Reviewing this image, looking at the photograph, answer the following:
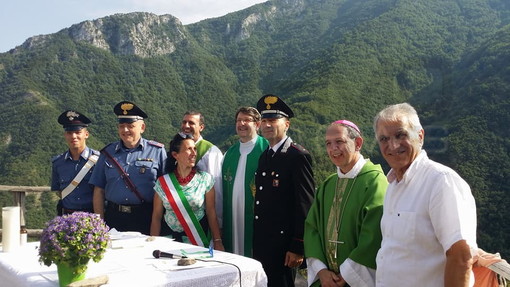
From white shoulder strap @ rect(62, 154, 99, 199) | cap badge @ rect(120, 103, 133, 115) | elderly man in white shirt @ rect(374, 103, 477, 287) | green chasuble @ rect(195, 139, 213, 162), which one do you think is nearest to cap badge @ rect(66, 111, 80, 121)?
white shoulder strap @ rect(62, 154, 99, 199)

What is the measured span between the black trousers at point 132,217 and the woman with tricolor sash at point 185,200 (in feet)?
0.95

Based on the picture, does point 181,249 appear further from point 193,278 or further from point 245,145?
point 245,145

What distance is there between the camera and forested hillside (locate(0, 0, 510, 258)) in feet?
113

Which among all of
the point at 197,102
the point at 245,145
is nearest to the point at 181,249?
the point at 245,145

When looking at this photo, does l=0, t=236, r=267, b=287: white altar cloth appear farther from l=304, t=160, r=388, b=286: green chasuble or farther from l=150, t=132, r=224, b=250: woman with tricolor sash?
l=150, t=132, r=224, b=250: woman with tricolor sash

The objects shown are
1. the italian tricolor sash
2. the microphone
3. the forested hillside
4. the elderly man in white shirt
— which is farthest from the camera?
the forested hillside

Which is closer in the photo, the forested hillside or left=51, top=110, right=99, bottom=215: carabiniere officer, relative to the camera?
left=51, top=110, right=99, bottom=215: carabiniere officer

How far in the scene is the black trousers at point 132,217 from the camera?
4105 millimetres

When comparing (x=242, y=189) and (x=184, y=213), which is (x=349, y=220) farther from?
(x=242, y=189)

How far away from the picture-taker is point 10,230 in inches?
115

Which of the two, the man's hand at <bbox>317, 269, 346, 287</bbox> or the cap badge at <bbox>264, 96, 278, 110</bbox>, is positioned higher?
the cap badge at <bbox>264, 96, 278, 110</bbox>

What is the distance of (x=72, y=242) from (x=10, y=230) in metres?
0.96

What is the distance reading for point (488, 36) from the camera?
5403 centimetres

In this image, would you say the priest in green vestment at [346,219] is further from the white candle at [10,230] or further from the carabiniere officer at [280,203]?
the white candle at [10,230]
